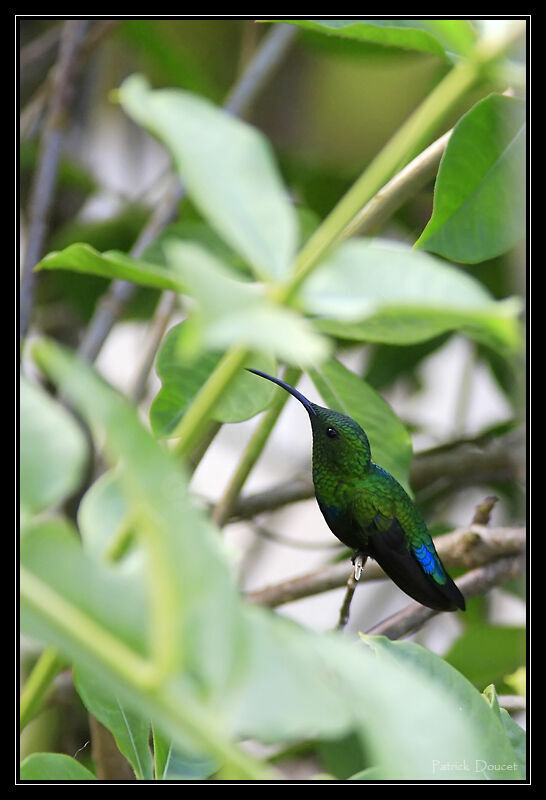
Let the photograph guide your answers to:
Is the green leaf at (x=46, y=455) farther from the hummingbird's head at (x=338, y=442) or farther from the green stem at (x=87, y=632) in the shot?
the hummingbird's head at (x=338, y=442)

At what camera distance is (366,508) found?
34 cm

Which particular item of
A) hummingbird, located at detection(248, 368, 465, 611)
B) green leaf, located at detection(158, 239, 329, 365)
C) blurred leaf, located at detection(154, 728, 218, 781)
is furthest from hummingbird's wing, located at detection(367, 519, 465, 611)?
green leaf, located at detection(158, 239, 329, 365)

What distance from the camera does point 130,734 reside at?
322 mm

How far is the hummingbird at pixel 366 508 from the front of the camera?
1.09 ft

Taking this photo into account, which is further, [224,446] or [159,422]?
[224,446]

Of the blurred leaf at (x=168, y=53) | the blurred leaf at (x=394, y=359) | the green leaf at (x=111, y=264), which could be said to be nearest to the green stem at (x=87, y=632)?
the green leaf at (x=111, y=264)

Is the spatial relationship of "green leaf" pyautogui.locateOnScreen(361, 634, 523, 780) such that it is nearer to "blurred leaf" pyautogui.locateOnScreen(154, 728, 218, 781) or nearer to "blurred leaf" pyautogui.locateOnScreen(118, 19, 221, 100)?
"blurred leaf" pyautogui.locateOnScreen(154, 728, 218, 781)

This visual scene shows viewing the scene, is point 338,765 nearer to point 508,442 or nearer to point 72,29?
point 508,442

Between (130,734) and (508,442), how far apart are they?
1.24 feet

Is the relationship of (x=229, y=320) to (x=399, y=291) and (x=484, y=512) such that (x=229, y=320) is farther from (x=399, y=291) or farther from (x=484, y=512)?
(x=484, y=512)

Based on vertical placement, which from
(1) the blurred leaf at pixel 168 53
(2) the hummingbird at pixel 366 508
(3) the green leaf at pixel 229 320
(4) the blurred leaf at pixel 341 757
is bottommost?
(4) the blurred leaf at pixel 341 757

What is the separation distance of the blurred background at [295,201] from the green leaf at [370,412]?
6.7 inches

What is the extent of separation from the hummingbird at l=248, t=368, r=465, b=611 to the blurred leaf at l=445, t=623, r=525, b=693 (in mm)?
147
